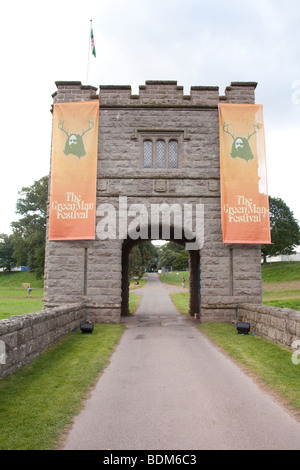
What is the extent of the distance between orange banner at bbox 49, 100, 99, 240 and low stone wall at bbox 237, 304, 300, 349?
21.7 ft

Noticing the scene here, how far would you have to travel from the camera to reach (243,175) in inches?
528

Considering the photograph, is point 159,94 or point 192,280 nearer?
point 159,94

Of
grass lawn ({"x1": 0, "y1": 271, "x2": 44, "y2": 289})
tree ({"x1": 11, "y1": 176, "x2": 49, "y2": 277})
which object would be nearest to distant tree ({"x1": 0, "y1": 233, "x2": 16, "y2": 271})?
grass lawn ({"x1": 0, "y1": 271, "x2": 44, "y2": 289})

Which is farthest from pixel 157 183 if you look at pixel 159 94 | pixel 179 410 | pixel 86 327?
pixel 179 410

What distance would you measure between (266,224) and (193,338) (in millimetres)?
5538

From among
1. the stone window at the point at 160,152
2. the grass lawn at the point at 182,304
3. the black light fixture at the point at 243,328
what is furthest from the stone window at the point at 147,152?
the grass lawn at the point at 182,304

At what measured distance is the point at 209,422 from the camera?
4391 millimetres

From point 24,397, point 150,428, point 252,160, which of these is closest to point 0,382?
point 24,397

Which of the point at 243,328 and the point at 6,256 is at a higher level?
the point at 6,256

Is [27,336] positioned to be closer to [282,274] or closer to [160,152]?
[160,152]

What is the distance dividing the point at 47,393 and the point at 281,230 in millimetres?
49881

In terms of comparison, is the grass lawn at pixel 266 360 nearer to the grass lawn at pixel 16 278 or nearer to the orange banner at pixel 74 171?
the orange banner at pixel 74 171

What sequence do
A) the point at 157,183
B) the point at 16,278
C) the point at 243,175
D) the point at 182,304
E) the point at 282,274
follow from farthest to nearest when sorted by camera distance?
the point at 16,278 → the point at 282,274 → the point at 182,304 → the point at 157,183 → the point at 243,175

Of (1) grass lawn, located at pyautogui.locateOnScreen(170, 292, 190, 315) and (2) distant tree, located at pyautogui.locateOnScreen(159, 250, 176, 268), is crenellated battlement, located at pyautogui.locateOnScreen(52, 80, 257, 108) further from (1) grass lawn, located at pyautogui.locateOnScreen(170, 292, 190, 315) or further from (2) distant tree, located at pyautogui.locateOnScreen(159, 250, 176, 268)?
(2) distant tree, located at pyautogui.locateOnScreen(159, 250, 176, 268)
